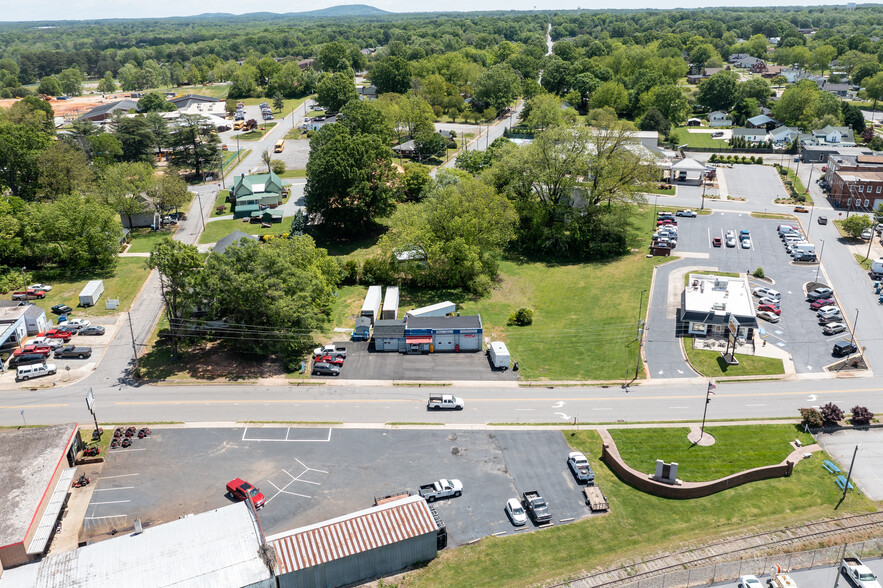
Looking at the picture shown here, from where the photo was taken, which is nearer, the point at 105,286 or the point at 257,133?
the point at 105,286

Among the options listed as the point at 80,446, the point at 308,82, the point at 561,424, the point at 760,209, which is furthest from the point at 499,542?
the point at 308,82

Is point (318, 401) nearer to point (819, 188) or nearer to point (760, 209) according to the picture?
point (760, 209)

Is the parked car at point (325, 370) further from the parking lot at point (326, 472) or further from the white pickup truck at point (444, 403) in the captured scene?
the white pickup truck at point (444, 403)

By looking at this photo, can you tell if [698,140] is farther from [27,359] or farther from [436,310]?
[27,359]

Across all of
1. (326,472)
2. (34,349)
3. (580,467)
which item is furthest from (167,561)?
(34,349)

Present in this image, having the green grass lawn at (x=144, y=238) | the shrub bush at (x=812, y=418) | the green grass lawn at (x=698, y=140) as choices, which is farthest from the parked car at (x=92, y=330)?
the green grass lawn at (x=698, y=140)

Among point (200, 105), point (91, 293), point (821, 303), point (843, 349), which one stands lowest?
point (91, 293)

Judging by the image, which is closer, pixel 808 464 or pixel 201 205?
pixel 808 464

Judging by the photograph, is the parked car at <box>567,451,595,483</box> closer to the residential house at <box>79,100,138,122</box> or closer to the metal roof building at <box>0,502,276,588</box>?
the metal roof building at <box>0,502,276,588</box>
